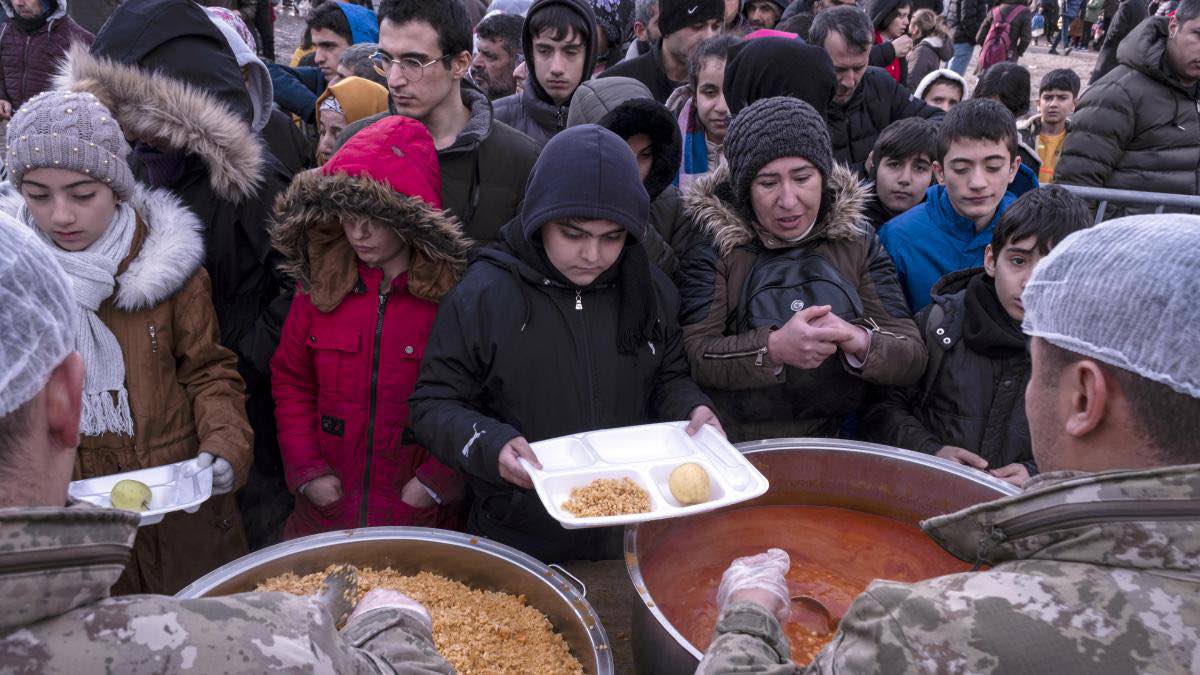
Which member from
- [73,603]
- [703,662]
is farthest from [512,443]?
[73,603]

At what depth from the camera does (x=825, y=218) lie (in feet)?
8.51

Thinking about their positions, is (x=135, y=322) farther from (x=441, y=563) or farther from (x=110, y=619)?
(x=110, y=619)

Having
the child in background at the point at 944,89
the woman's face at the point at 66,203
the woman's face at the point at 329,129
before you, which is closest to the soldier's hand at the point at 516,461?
the woman's face at the point at 66,203

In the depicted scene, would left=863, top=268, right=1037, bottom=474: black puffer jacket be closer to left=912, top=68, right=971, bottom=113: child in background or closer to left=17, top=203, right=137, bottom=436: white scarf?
left=17, top=203, right=137, bottom=436: white scarf

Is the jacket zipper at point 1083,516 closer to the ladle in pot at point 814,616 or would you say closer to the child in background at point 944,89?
the ladle in pot at point 814,616

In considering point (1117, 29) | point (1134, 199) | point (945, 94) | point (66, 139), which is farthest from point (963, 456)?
point (1117, 29)

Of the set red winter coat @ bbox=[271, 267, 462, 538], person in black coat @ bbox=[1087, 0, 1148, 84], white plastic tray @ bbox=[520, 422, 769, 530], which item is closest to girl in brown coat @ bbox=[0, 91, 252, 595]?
red winter coat @ bbox=[271, 267, 462, 538]

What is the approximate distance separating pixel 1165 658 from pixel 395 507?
2.00 meters

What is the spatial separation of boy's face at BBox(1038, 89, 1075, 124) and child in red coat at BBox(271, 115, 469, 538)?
5770mm

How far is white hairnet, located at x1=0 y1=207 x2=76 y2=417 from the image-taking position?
0.92 metres

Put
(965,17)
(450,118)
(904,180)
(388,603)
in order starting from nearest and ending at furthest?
1. (388,603)
2. (450,118)
3. (904,180)
4. (965,17)

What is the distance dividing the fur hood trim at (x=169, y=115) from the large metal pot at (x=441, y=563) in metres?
1.33

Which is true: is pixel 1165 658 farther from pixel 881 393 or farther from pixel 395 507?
pixel 395 507

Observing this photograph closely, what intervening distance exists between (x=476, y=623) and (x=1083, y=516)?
1.33m
